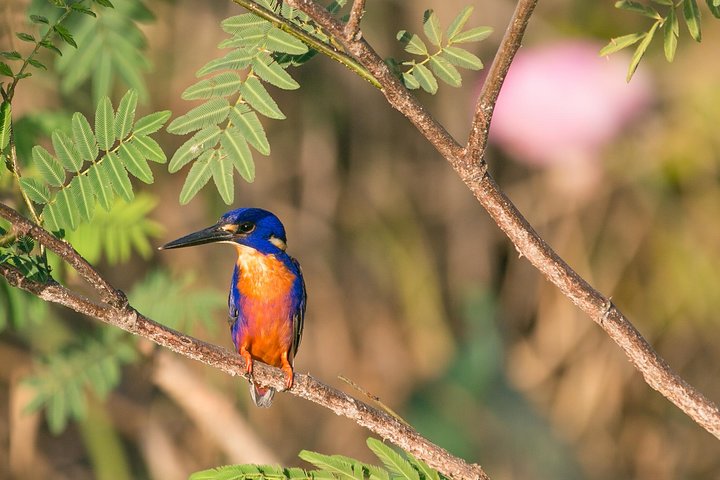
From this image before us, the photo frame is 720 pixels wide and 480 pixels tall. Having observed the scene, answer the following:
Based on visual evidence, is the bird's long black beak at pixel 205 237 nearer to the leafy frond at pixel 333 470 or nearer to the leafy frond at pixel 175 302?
the leafy frond at pixel 333 470

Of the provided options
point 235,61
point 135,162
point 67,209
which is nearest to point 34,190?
point 67,209

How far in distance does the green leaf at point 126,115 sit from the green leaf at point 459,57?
541mm

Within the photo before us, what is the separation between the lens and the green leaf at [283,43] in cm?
156

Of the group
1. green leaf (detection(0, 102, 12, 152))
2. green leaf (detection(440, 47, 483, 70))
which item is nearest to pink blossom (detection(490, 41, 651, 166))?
green leaf (detection(440, 47, 483, 70))

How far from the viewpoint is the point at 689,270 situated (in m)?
4.29

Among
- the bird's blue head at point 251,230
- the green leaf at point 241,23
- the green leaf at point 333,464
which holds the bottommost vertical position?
the green leaf at point 333,464

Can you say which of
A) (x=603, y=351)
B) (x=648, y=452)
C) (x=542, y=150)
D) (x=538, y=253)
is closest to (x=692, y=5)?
(x=538, y=253)

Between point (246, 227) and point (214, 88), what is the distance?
0.81 m

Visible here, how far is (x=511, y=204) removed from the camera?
4.71 feet

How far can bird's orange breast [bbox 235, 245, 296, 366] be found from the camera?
2.51 m

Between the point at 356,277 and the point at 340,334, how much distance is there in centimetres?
30

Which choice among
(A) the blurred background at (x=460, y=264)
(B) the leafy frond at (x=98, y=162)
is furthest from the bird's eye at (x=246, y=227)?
(A) the blurred background at (x=460, y=264)

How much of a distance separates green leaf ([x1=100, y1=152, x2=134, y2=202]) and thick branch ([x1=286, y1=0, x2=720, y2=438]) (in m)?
0.43

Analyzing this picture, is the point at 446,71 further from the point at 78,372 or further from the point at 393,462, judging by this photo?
the point at 78,372
